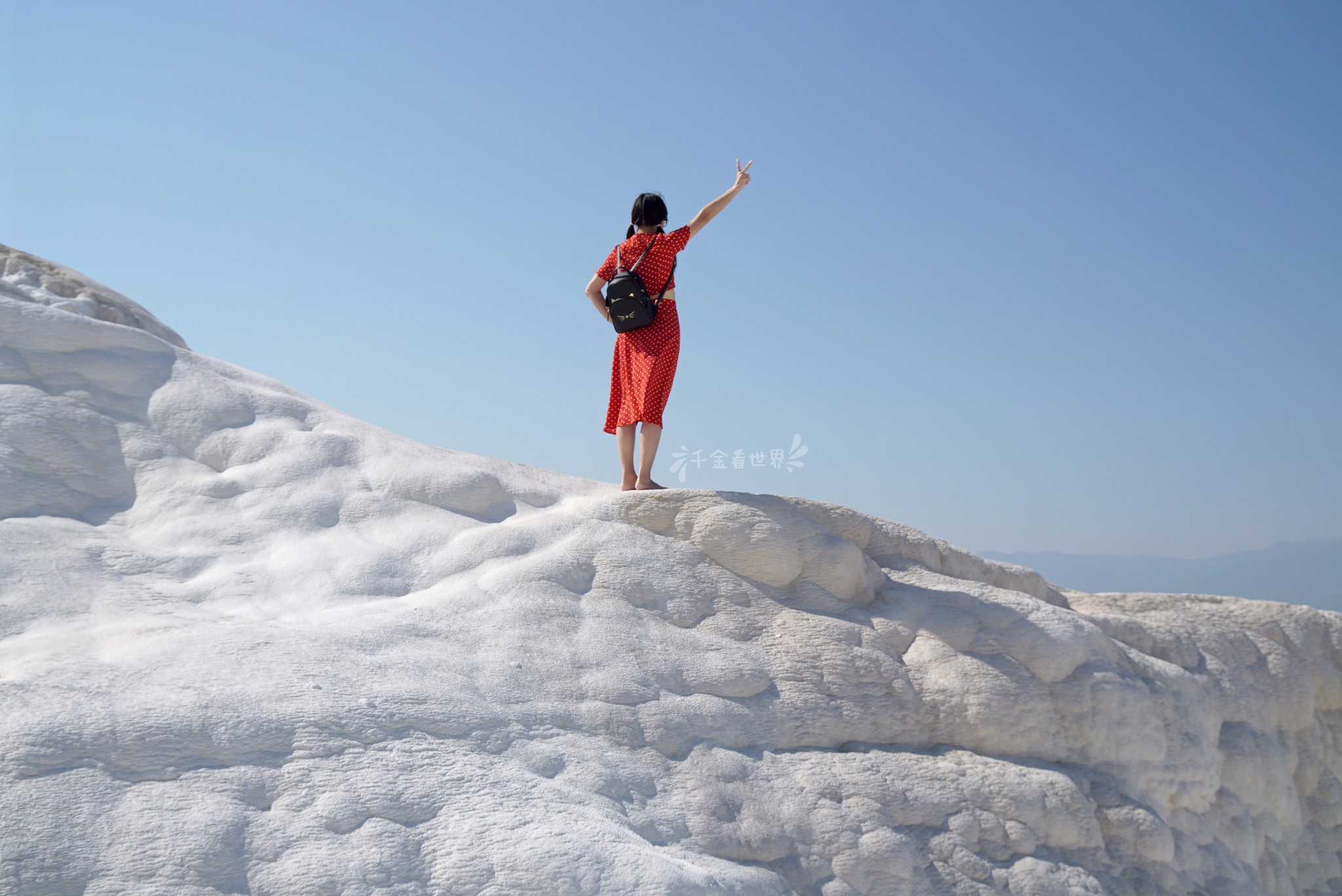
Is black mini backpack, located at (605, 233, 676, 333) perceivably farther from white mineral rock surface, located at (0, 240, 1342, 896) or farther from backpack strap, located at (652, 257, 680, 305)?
white mineral rock surface, located at (0, 240, 1342, 896)

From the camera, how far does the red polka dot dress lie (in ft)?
16.1

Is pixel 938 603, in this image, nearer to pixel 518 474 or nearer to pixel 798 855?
pixel 798 855

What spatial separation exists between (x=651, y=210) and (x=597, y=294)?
0.56 metres

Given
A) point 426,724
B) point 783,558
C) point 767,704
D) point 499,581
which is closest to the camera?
point 426,724

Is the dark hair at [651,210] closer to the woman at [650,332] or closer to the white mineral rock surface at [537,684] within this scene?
the woman at [650,332]

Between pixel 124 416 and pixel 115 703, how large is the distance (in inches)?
95.5

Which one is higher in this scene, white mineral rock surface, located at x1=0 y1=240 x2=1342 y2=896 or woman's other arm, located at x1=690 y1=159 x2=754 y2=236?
woman's other arm, located at x1=690 y1=159 x2=754 y2=236

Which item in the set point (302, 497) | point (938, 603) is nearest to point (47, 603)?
point (302, 497)

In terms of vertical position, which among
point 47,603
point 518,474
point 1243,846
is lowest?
point 1243,846

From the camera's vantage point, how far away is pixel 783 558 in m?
4.38

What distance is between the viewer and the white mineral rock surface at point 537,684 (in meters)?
2.66

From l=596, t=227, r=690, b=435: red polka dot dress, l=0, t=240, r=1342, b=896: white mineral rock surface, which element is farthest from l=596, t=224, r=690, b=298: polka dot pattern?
l=0, t=240, r=1342, b=896: white mineral rock surface

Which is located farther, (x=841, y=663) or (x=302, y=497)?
(x=302, y=497)

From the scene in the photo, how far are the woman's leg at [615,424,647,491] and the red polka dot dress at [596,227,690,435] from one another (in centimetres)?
5
